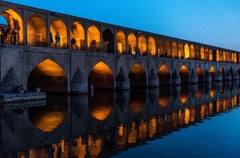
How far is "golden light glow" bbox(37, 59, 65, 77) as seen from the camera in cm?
2357

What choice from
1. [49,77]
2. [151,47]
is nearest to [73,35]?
[49,77]

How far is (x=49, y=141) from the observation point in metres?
8.66

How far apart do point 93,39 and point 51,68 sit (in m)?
6.54

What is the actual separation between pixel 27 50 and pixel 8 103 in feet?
16.4

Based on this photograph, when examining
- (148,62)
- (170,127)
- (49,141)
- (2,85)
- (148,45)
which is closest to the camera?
(49,141)

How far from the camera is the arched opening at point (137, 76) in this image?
35162 mm

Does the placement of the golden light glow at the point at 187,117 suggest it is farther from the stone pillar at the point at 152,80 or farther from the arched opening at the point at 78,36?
the stone pillar at the point at 152,80

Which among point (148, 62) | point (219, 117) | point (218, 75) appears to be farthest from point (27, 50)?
point (218, 75)

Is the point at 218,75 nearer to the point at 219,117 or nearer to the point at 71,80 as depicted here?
the point at 71,80

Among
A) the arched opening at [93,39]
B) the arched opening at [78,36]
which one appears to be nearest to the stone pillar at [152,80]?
the arched opening at [93,39]

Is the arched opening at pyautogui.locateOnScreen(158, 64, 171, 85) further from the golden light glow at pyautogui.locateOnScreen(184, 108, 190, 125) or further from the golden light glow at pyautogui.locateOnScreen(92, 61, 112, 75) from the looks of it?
the golden light glow at pyautogui.locateOnScreen(184, 108, 190, 125)

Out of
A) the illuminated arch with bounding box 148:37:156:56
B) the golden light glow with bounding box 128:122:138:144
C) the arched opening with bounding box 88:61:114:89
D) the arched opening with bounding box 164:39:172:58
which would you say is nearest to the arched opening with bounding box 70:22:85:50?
the arched opening with bounding box 88:61:114:89

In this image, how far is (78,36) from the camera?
91.2ft

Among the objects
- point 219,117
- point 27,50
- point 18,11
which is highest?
point 18,11
